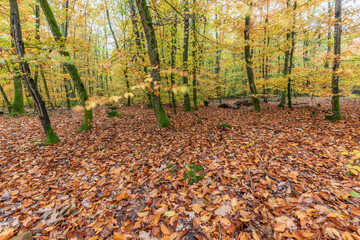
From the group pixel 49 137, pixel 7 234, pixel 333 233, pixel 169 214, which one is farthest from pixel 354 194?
pixel 49 137

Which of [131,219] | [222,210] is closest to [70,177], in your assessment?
[131,219]

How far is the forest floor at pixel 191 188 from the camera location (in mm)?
2053

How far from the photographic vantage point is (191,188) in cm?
288

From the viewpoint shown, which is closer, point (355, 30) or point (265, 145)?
point (265, 145)

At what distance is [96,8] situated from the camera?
12852mm

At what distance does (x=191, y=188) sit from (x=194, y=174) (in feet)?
1.35

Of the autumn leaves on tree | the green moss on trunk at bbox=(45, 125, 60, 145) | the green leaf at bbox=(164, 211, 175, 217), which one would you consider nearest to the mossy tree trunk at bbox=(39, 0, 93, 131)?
the autumn leaves on tree

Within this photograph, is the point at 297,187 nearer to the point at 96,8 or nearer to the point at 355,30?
the point at 355,30

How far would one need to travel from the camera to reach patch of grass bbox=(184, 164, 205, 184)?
3.11 meters

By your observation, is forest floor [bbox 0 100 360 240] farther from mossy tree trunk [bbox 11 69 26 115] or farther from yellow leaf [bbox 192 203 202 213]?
mossy tree trunk [bbox 11 69 26 115]

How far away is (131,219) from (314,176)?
3678 mm

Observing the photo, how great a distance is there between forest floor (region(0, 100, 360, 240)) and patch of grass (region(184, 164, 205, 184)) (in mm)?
35

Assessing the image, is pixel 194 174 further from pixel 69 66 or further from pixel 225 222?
pixel 69 66

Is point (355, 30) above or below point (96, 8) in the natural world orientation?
below
